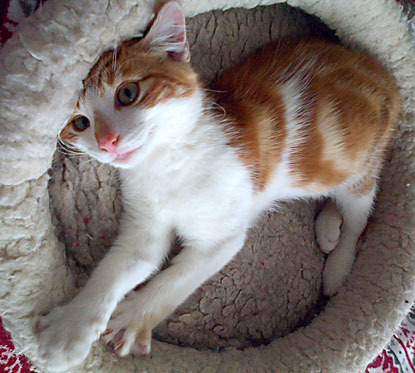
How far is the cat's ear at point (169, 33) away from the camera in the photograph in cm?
75

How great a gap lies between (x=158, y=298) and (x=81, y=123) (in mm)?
445

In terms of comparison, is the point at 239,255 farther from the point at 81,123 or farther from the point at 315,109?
the point at 81,123

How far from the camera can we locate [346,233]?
4.14 ft

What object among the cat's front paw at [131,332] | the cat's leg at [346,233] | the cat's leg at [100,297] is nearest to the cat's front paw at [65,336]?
the cat's leg at [100,297]

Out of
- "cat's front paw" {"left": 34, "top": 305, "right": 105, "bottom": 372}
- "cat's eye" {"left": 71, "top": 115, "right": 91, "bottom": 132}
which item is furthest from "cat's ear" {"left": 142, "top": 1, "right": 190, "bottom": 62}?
"cat's front paw" {"left": 34, "top": 305, "right": 105, "bottom": 372}

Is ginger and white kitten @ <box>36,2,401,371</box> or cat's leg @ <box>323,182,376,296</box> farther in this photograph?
cat's leg @ <box>323,182,376,296</box>

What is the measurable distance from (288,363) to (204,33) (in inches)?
38.1

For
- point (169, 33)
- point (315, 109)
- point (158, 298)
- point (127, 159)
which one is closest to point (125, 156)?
point (127, 159)

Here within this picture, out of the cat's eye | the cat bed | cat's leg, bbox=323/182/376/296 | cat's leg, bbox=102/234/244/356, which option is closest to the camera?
the cat bed

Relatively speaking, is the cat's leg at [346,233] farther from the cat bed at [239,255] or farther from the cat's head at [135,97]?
the cat's head at [135,97]

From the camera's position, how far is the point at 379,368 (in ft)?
3.92

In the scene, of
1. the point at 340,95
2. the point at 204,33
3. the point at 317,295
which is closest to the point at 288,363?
the point at 317,295

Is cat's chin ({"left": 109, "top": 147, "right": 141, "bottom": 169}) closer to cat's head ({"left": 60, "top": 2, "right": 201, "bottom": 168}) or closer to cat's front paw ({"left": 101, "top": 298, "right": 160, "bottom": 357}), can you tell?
cat's head ({"left": 60, "top": 2, "right": 201, "bottom": 168})

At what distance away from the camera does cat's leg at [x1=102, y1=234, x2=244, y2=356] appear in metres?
0.91
